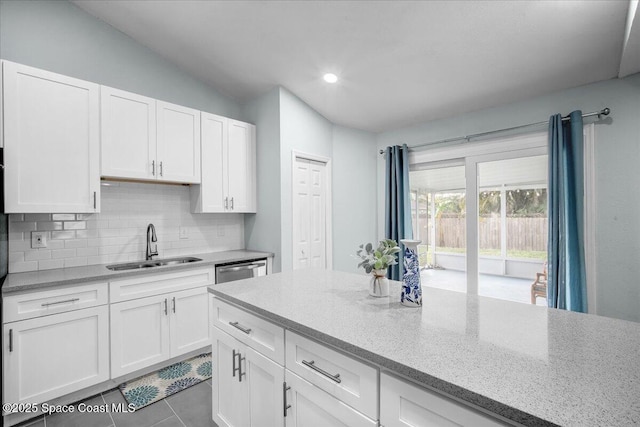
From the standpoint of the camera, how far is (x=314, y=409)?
3.95ft

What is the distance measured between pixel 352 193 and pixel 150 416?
3136 mm

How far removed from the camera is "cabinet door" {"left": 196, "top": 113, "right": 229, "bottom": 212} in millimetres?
3191

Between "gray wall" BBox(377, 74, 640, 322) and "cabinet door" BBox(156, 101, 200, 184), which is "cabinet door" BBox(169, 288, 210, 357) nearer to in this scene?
"cabinet door" BBox(156, 101, 200, 184)

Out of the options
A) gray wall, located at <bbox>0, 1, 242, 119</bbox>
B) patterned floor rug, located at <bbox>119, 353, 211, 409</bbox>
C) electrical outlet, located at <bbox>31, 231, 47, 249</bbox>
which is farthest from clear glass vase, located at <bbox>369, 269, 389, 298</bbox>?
gray wall, located at <bbox>0, 1, 242, 119</bbox>

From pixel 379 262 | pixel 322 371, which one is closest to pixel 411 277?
pixel 379 262

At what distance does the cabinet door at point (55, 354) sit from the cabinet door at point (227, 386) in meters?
1.13

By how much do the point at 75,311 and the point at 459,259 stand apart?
3.65m

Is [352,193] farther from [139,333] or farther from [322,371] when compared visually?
[322,371]

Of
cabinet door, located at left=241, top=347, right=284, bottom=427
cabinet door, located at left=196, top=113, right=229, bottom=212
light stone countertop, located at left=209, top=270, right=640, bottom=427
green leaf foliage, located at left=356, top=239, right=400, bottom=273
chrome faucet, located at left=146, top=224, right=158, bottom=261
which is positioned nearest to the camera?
light stone countertop, located at left=209, top=270, right=640, bottom=427

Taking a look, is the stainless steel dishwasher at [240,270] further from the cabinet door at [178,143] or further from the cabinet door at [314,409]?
the cabinet door at [314,409]

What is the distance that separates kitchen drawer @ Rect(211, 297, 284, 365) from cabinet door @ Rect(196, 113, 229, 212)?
1.65m

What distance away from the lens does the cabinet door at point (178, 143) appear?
2.88 metres

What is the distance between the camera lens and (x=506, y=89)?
2.89 meters

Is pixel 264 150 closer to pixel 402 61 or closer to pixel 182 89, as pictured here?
pixel 182 89
